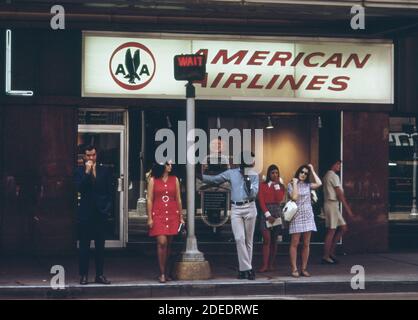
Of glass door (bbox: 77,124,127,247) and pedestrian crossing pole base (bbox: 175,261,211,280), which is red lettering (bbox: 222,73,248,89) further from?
pedestrian crossing pole base (bbox: 175,261,211,280)

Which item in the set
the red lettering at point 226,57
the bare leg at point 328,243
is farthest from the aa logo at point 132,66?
the bare leg at point 328,243

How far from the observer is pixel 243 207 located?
14.0m

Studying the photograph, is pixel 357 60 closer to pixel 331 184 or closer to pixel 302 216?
pixel 331 184

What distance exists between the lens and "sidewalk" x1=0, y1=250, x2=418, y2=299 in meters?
12.9

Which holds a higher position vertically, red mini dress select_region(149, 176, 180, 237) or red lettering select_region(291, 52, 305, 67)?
red lettering select_region(291, 52, 305, 67)

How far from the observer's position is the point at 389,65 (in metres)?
17.7

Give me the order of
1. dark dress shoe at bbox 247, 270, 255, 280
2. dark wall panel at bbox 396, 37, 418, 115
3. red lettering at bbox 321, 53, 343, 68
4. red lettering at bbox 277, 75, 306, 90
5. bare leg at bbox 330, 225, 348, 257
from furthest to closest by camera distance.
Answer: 1. dark wall panel at bbox 396, 37, 418, 115
2. red lettering at bbox 321, 53, 343, 68
3. red lettering at bbox 277, 75, 306, 90
4. bare leg at bbox 330, 225, 348, 257
5. dark dress shoe at bbox 247, 270, 255, 280

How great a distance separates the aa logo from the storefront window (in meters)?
5.06

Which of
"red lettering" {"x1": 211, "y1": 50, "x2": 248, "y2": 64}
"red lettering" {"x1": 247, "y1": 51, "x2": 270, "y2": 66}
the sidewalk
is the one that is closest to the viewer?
the sidewalk

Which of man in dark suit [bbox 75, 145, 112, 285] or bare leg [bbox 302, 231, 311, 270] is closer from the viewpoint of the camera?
man in dark suit [bbox 75, 145, 112, 285]

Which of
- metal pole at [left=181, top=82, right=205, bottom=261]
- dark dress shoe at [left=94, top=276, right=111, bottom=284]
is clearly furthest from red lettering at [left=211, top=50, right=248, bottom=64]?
dark dress shoe at [left=94, top=276, right=111, bottom=284]
